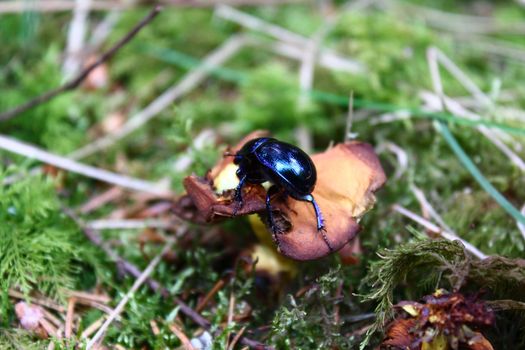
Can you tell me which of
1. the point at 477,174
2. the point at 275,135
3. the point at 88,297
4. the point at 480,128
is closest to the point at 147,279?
the point at 88,297

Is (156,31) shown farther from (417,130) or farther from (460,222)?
(460,222)

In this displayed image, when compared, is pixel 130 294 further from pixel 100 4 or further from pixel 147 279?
pixel 100 4

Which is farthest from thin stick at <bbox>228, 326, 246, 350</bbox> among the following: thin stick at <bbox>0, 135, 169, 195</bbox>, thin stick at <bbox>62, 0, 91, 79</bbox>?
thin stick at <bbox>62, 0, 91, 79</bbox>

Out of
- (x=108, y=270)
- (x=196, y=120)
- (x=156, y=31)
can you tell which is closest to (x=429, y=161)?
(x=196, y=120)

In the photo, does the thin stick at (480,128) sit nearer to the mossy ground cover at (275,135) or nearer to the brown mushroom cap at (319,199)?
the mossy ground cover at (275,135)

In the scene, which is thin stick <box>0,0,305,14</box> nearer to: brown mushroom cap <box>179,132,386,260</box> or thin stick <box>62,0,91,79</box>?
thin stick <box>62,0,91,79</box>

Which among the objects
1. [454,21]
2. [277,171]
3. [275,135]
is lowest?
[275,135]

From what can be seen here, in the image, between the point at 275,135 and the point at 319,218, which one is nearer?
the point at 319,218
